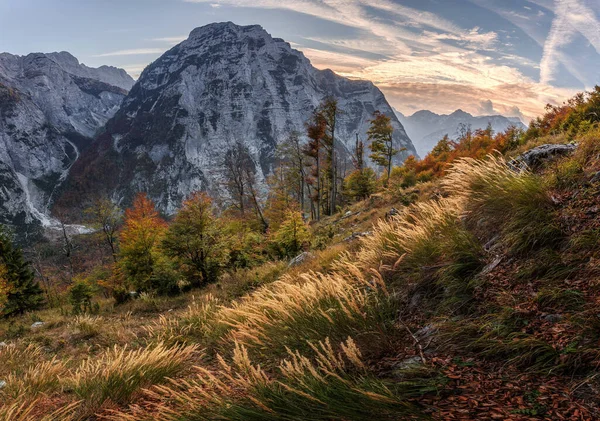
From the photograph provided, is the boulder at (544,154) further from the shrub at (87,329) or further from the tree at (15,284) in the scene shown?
the tree at (15,284)

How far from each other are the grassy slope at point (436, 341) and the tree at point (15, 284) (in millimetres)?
25776

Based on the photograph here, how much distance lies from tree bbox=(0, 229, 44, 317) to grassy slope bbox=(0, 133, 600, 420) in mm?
25776

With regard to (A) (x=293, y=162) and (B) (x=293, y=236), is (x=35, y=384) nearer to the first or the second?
(B) (x=293, y=236)

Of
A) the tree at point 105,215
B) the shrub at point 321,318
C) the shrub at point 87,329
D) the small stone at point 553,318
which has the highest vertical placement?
the small stone at point 553,318

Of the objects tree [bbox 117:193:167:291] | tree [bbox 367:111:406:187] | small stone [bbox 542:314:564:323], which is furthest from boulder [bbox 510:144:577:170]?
tree [bbox 367:111:406:187]

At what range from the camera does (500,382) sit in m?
1.83

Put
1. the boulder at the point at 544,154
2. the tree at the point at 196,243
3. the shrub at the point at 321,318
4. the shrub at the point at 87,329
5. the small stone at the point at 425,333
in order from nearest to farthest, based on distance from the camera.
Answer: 1. the small stone at the point at 425,333
2. the shrub at the point at 321,318
3. the boulder at the point at 544,154
4. the shrub at the point at 87,329
5. the tree at the point at 196,243

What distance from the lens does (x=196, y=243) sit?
49.1 feet

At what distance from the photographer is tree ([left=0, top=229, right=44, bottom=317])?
2232cm

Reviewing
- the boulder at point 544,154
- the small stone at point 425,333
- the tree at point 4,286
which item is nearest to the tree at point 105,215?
the tree at point 4,286

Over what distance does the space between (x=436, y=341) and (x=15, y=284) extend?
3211 cm

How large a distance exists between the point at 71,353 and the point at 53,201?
689 feet

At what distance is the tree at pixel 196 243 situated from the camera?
1502 centimetres

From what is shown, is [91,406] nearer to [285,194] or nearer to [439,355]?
[439,355]
